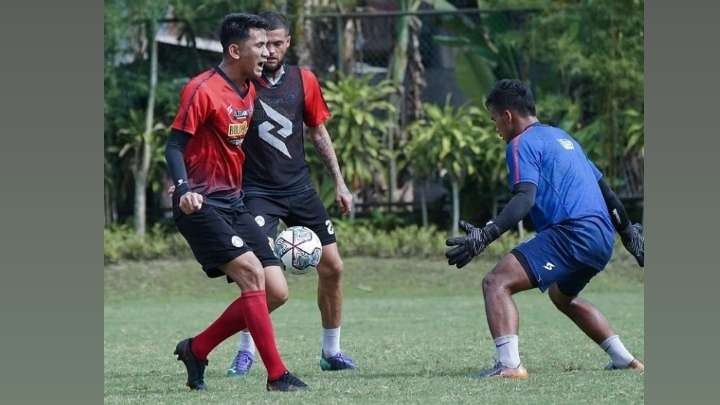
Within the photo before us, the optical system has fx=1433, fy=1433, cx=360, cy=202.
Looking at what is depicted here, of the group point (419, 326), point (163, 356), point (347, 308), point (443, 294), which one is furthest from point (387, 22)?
point (163, 356)

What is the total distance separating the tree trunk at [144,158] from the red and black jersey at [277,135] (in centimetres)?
1418

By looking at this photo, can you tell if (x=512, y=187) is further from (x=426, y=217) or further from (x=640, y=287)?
(x=426, y=217)

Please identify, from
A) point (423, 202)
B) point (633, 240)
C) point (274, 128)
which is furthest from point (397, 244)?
point (633, 240)

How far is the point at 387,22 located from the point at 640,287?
7.24 m

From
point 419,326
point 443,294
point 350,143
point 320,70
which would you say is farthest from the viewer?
point 320,70

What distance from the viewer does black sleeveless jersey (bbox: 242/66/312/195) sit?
1005 centimetres

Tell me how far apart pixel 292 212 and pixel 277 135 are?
21.8 inches

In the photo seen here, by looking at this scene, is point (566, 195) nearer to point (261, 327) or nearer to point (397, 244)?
point (261, 327)

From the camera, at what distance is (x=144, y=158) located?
79.8 ft

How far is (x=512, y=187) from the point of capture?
895 cm

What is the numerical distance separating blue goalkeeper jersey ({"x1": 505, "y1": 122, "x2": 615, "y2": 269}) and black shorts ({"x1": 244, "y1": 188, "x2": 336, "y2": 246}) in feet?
5.55

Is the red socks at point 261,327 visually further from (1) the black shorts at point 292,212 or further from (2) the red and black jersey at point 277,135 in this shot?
(2) the red and black jersey at point 277,135

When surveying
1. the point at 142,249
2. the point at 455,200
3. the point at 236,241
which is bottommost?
the point at 142,249

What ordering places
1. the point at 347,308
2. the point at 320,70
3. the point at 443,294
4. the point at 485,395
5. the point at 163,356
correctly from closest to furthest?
1. the point at 485,395
2. the point at 163,356
3. the point at 347,308
4. the point at 443,294
5. the point at 320,70
